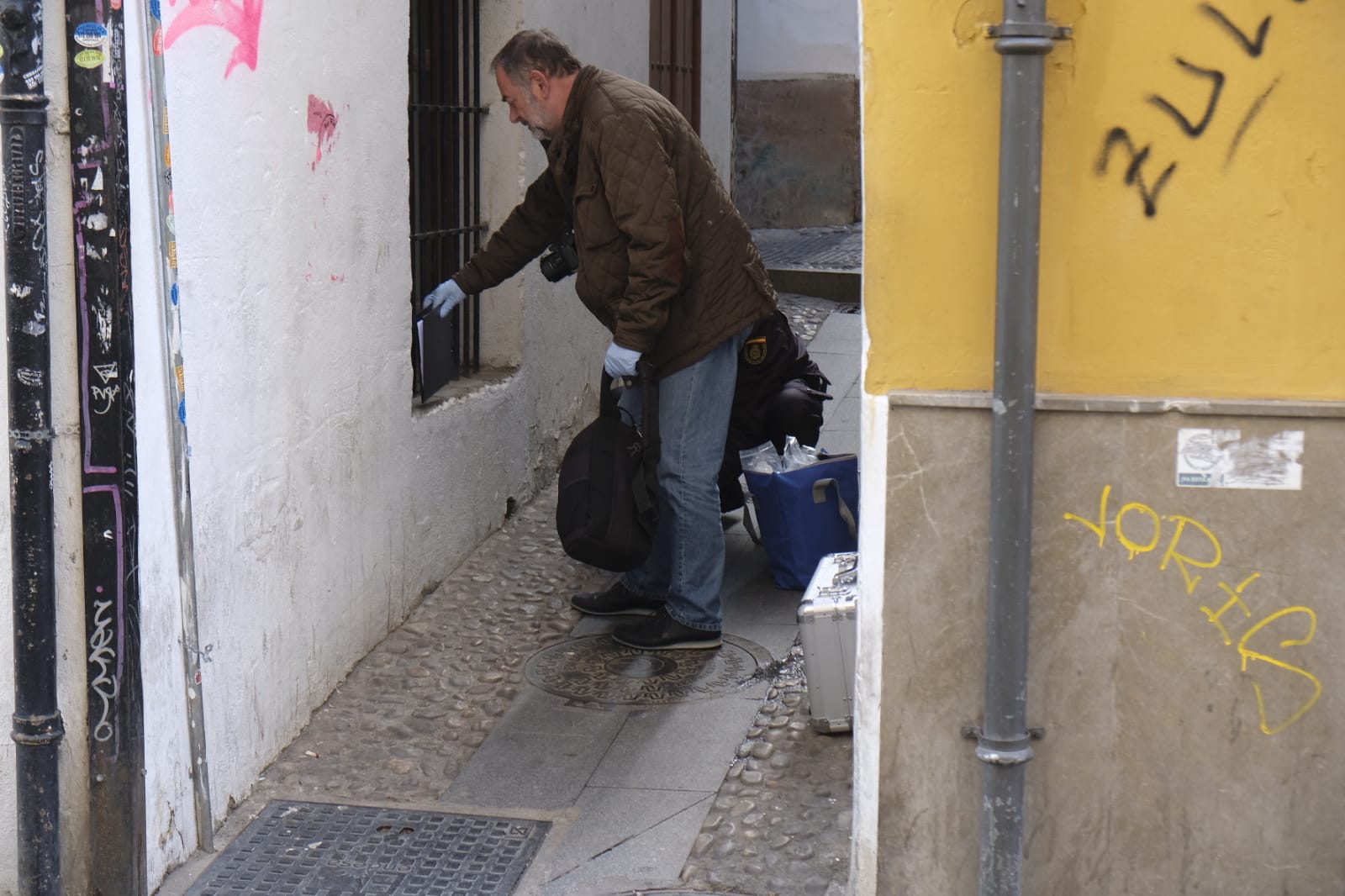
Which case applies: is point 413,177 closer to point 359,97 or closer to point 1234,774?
point 359,97

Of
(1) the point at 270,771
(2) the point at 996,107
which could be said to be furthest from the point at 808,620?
(2) the point at 996,107

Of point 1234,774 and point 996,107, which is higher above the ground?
point 996,107

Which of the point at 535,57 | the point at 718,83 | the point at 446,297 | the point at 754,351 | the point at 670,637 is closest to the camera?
the point at 535,57

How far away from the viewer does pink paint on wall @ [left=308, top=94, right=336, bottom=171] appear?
4.30 meters

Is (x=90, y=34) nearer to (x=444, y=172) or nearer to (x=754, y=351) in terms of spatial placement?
(x=754, y=351)

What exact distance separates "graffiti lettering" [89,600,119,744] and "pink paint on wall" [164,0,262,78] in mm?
1235

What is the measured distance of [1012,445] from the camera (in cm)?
284

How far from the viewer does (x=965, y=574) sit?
2971mm

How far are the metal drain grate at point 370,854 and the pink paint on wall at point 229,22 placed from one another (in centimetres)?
184

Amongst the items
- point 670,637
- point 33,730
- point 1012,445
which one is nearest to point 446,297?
point 670,637

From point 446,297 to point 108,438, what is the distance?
2.08m

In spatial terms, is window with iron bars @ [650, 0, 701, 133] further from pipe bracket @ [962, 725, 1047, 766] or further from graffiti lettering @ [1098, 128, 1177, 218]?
pipe bracket @ [962, 725, 1047, 766]

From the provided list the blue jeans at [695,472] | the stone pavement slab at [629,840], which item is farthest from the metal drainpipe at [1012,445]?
the blue jeans at [695,472]

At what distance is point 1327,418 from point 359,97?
9.82 ft
